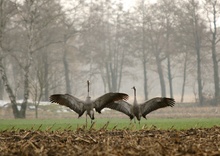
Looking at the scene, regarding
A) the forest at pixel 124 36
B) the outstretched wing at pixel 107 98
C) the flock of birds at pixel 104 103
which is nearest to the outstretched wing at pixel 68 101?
the flock of birds at pixel 104 103

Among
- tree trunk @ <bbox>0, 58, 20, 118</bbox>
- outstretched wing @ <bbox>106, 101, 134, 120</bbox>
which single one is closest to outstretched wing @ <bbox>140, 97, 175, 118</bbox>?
outstretched wing @ <bbox>106, 101, 134, 120</bbox>

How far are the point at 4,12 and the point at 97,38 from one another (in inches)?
988

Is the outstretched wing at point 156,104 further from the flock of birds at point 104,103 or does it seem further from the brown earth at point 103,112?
the brown earth at point 103,112

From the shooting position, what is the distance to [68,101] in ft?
49.7

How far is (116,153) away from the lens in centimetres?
745

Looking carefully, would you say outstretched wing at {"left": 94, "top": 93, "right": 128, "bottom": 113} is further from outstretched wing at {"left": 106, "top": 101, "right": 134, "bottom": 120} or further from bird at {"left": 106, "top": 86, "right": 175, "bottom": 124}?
outstretched wing at {"left": 106, "top": 101, "right": 134, "bottom": 120}

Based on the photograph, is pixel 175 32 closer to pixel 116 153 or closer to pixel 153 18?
pixel 153 18

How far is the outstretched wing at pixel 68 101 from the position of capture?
1495cm

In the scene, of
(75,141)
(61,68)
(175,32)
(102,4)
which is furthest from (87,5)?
(75,141)

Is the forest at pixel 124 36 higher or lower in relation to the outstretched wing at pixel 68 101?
higher

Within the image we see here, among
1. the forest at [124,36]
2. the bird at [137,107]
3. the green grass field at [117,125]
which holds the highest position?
the forest at [124,36]

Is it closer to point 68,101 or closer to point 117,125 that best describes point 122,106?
point 68,101

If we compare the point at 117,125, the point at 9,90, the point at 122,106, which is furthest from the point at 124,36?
the point at 122,106

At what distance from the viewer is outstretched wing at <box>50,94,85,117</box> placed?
49.0 ft
